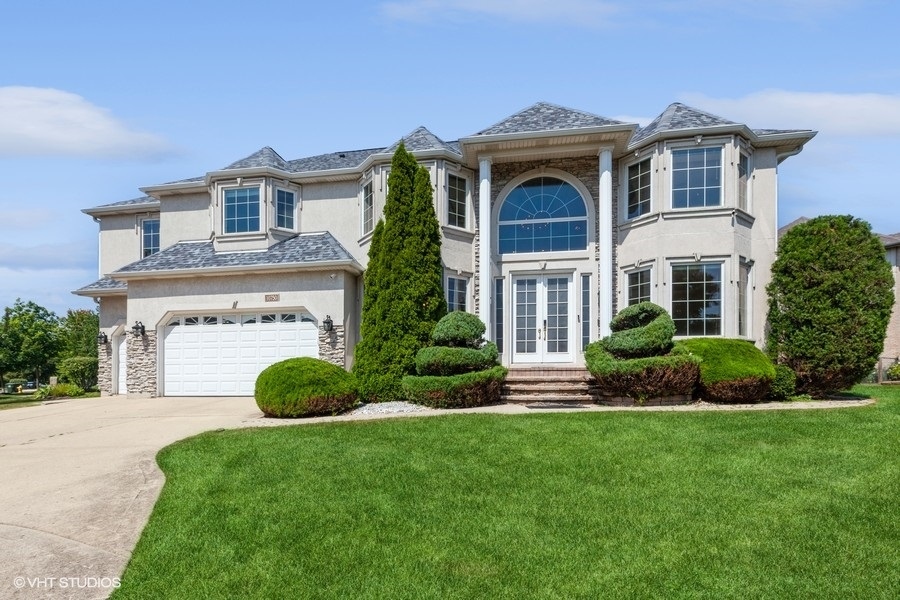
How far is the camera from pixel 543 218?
49.7ft

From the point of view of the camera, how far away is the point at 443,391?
37.1 ft

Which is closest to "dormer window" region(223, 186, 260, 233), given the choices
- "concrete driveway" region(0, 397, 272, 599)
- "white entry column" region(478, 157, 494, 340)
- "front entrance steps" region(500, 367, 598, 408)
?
"concrete driveway" region(0, 397, 272, 599)

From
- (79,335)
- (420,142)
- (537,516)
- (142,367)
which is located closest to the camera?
(537,516)

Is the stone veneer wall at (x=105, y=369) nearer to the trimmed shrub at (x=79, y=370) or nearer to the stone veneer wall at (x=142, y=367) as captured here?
the stone veneer wall at (x=142, y=367)

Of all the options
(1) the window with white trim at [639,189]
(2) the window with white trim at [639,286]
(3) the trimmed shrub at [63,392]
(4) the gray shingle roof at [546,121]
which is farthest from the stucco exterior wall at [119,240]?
(2) the window with white trim at [639,286]

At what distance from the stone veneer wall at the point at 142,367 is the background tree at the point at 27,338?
1482 centimetres

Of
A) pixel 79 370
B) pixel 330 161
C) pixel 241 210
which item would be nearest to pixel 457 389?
pixel 241 210

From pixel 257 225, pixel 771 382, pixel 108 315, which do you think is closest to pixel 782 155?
pixel 771 382

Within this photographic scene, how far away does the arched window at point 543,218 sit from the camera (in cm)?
1500

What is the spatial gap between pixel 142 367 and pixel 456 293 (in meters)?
8.92

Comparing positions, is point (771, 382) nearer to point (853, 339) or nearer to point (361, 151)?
point (853, 339)

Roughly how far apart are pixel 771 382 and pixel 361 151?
13644mm

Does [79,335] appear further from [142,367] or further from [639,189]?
[639,189]

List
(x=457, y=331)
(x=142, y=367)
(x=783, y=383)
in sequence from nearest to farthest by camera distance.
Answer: (x=783, y=383) < (x=457, y=331) < (x=142, y=367)
